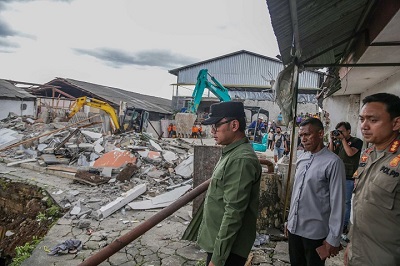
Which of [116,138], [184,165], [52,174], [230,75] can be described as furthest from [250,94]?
[52,174]

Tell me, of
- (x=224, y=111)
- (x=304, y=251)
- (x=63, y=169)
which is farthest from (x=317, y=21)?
(x=63, y=169)

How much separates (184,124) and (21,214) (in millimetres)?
15353

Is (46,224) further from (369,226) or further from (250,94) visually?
(250,94)

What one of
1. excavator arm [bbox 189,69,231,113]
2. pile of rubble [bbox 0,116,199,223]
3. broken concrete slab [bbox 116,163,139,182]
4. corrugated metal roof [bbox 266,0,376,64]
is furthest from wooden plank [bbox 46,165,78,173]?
corrugated metal roof [bbox 266,0,376,64]

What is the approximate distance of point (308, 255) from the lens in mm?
2521

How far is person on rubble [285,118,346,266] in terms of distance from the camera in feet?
7.66

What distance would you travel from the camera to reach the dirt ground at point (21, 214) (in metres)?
5.09

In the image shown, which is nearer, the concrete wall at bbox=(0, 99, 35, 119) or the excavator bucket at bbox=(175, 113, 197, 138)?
the excavator bucket at bbox=(175, 113, 197, 138)

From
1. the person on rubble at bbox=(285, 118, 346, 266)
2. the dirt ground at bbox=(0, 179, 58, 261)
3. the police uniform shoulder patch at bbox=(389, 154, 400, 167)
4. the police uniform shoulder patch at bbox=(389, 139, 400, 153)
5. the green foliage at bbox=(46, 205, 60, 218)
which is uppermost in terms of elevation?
the police uniform shoulder patch at bbox=(389, 139, 400, 153)

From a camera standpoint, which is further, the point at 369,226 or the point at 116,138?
the point at 116,138

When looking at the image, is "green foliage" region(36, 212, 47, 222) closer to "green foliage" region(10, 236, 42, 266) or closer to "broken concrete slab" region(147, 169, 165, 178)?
"green foliage" region(10, 236, 42, 266)

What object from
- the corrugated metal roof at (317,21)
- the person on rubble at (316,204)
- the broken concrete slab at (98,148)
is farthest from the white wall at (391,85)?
the broken concrete slab at (98,148)

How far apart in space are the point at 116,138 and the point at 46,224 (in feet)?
30.2

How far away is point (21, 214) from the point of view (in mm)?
6715
